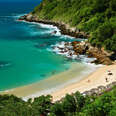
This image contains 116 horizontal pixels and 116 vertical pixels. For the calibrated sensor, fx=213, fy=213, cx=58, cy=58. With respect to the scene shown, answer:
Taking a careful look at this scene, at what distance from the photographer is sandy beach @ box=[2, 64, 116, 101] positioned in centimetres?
3673

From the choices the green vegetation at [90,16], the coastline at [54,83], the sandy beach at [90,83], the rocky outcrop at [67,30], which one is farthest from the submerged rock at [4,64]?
the rocky outcrop at [67,30]

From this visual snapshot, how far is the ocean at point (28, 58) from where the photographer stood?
43219 mm

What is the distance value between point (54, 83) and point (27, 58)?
1640 centimetres

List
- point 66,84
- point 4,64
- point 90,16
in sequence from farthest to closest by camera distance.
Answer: point 90,16 → point 4,64 → point 66,84

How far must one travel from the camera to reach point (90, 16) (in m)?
79.8

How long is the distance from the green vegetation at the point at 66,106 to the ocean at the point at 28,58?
45.4 feet

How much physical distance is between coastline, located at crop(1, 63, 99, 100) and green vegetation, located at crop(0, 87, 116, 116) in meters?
8.46

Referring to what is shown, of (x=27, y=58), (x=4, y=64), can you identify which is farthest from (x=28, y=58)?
(x=4, y=64)

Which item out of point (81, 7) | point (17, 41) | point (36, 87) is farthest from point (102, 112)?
point (81, 7)

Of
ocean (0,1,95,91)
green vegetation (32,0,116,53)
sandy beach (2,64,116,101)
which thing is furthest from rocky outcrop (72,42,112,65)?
ocean (0,1,95,91)

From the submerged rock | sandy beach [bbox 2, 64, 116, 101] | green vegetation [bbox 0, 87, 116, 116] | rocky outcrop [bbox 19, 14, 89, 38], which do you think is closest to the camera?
green vegetation [bbox 0, 87, 116, 116]

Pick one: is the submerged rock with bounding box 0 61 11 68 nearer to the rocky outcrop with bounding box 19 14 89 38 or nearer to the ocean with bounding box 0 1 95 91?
the ocean with bounding box 0 1 95 91

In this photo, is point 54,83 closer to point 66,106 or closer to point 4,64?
point 66,106

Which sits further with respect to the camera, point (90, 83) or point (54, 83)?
point (54, 83)
